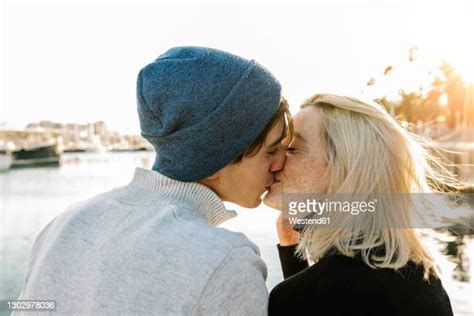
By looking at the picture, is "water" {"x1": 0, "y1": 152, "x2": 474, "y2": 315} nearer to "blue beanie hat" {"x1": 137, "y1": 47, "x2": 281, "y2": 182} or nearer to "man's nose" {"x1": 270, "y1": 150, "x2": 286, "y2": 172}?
"man's nose" {"x1": 270, "y1": 150, "x2": 286, "y2": 172}

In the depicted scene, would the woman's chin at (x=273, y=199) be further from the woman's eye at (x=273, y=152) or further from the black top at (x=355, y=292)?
the black top at (x=355, y=292)

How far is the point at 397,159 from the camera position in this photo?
7.80 ft

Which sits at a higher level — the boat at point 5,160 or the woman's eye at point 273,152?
the woman's eye at point 273,152

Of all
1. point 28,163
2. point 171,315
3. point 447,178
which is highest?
point 171,315

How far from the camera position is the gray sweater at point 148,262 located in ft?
5.59

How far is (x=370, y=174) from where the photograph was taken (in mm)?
2342

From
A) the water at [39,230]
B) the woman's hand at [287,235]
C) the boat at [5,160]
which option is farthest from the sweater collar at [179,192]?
the boat at [5,160]

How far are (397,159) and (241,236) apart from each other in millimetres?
811

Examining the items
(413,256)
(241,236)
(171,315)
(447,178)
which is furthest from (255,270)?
(447,178)

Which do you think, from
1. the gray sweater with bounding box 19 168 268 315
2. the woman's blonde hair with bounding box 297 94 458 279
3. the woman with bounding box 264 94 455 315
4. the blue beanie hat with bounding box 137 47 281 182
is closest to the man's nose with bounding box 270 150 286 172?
the woman with bounding box 264 94 455 315

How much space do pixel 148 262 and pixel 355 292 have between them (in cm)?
69

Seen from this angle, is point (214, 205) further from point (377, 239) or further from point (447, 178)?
point (447, 178)

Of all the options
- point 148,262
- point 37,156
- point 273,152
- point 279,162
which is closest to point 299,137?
point 279,162

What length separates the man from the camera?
1718 millimetres
